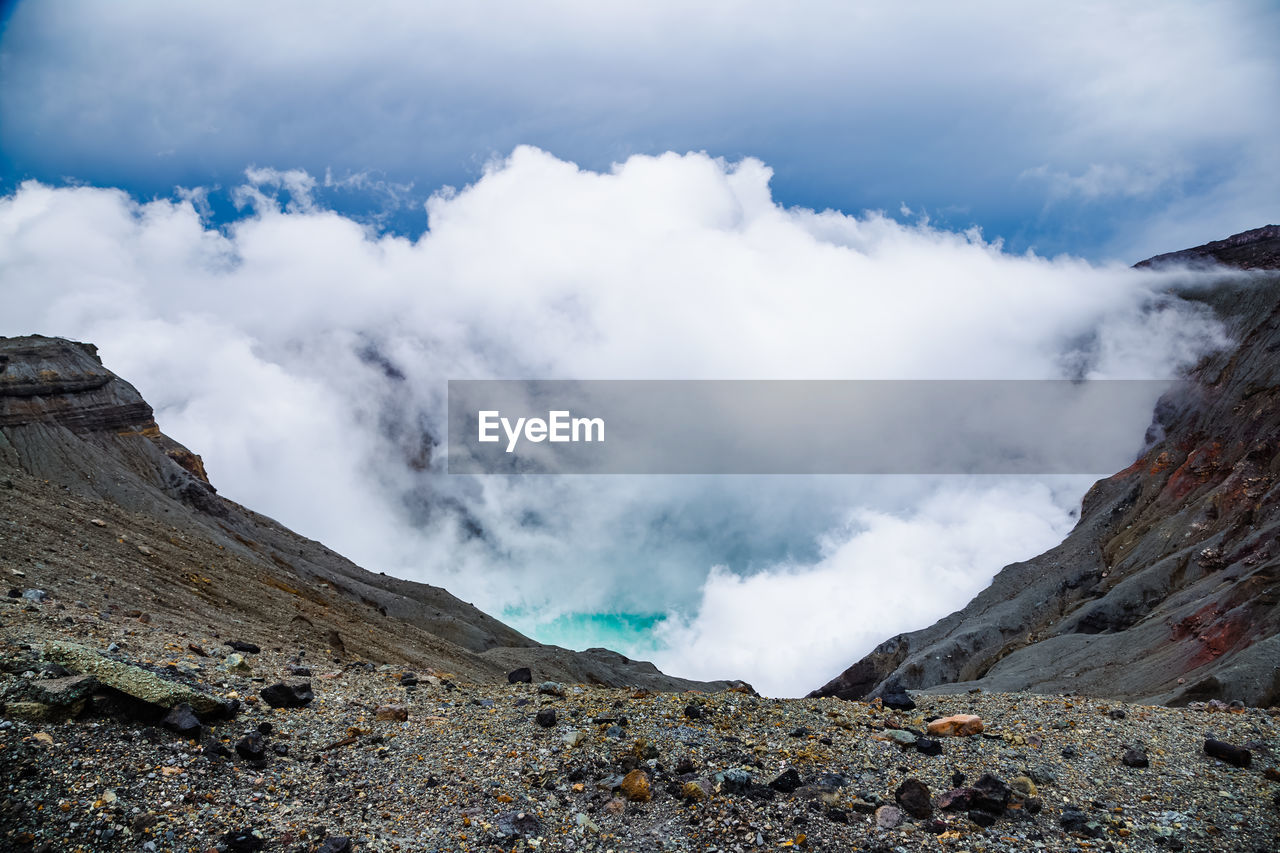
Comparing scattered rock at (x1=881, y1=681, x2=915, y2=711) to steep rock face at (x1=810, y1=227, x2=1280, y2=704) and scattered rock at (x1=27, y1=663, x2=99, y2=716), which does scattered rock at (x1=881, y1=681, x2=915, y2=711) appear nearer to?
scattered rock at (x1=27, y1=663, x2=99, y2=716)

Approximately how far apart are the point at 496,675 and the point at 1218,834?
43161 millimetres

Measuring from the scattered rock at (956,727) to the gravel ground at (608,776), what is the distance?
10.4 inches

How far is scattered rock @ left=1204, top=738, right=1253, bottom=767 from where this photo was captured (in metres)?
13.8

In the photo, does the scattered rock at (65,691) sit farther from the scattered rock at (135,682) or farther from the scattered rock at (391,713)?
the scattered rock at (391,713)

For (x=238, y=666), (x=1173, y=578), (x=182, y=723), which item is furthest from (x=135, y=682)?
(x=1173, y=578)

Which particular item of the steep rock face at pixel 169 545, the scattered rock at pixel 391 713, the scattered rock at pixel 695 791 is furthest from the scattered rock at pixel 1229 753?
the steep rock face at pixel 169 545

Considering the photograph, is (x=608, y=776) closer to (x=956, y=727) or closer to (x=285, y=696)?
(x=285, y=696)

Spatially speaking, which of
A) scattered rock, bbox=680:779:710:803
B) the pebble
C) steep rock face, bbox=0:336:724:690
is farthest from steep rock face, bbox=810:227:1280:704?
steep rock face, bbox=0:336:724:690

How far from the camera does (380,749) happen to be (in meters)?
14.3

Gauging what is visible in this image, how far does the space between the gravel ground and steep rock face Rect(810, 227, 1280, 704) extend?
17.7m

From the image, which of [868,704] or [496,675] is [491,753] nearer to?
[868,704]

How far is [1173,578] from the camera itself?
5822 cm

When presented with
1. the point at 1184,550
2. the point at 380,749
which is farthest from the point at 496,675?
the point at 1184,550

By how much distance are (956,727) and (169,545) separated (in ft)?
129
